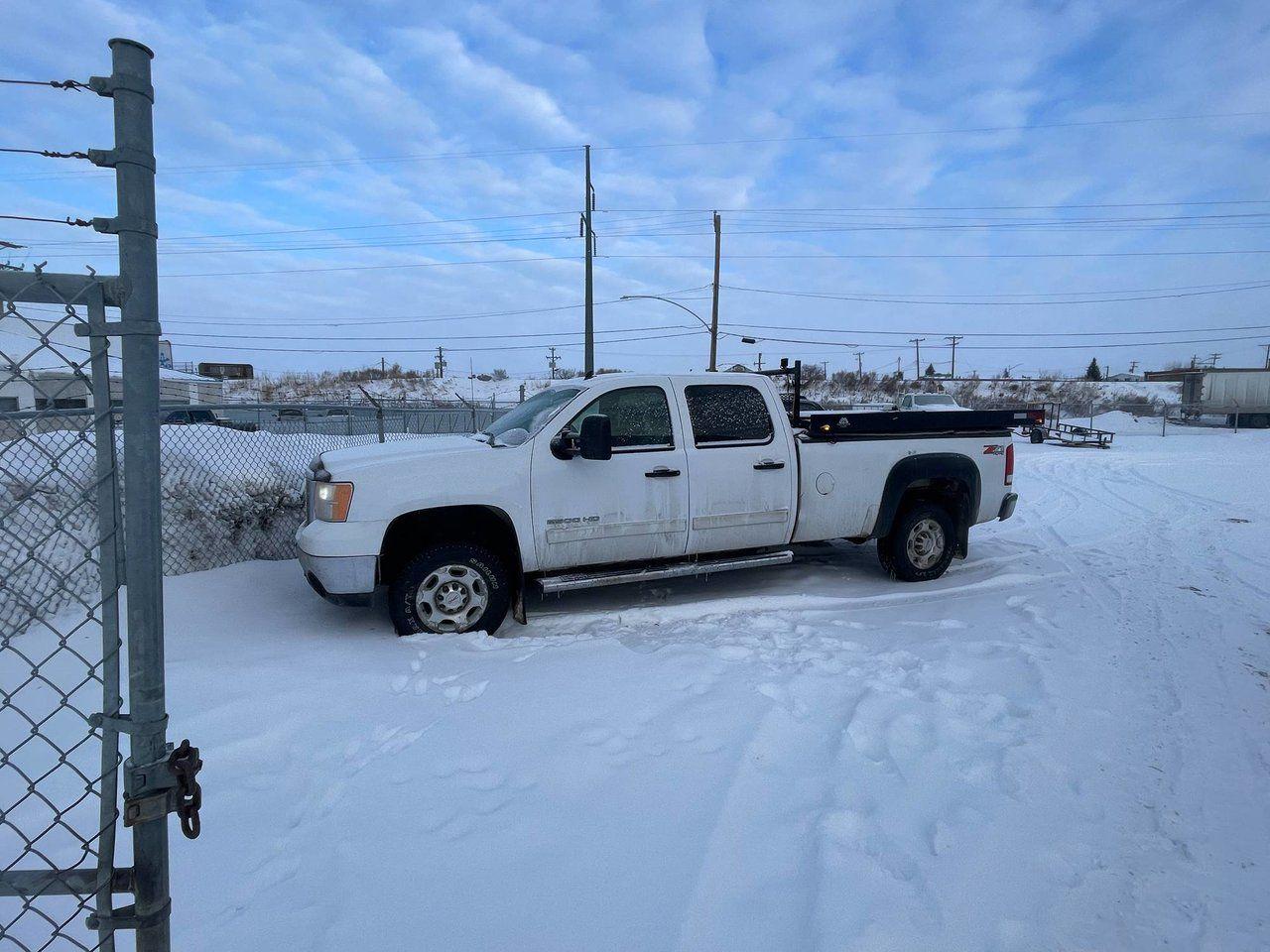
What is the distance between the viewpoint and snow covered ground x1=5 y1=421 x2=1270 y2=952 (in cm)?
247

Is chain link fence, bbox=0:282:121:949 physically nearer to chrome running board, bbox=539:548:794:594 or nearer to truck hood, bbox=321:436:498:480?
truck hood, bbox=321:436:498:480

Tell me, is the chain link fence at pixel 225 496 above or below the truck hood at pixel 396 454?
below

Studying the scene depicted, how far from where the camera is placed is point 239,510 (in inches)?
268

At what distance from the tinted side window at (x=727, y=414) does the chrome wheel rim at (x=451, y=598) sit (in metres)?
2.02

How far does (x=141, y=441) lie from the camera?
1646 millimetres

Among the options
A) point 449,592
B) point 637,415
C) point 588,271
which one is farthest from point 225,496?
point 588,271

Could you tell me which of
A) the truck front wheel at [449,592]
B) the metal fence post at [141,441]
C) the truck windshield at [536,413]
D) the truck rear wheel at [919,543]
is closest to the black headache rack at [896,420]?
the truck rear wheel at [919,543]

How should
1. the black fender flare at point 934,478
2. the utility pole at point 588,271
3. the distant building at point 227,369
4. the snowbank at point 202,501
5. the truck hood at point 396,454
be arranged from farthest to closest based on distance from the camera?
the distant building at point 227,369 < the utility pole at point 588,271 < the black fender flare at point 934,478 < the snowbank at point 202,501 < the truck hood at point 396,454

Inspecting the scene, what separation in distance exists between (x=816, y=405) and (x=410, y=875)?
5707 mm

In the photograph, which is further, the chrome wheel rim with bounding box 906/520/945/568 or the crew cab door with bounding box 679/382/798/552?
the chrome wheel rim with bounding box 906/520/945/568

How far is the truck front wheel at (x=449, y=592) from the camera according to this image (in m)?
5.08

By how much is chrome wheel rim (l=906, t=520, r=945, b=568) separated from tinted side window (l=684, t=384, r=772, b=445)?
1.85 metres

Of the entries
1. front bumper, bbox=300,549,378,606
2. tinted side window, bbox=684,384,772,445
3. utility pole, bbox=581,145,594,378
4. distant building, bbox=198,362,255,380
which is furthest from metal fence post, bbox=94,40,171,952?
distant building, bbox=198,362,255,380

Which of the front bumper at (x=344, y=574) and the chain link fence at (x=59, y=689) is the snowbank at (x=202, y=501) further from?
the front bumper at (x=344, y=574)
